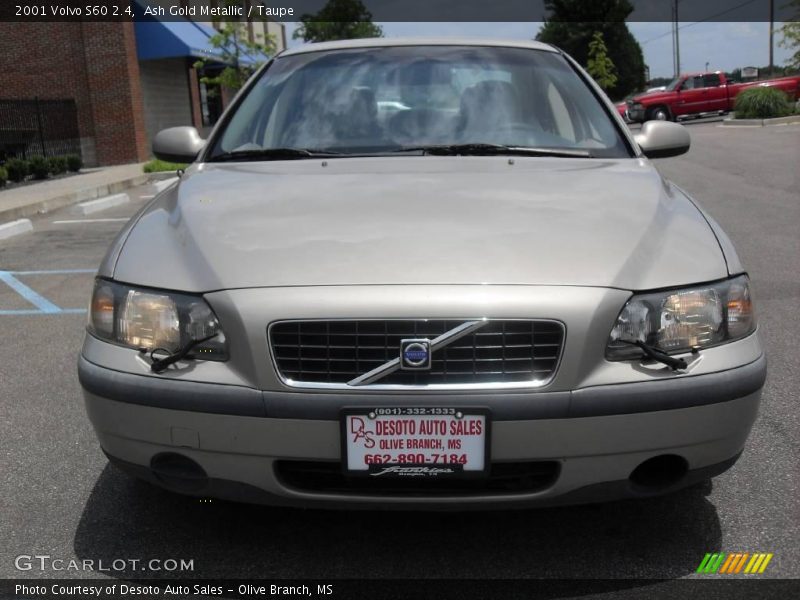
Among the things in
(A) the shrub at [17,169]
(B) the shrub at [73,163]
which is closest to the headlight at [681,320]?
(A) the shrub at [17,169]

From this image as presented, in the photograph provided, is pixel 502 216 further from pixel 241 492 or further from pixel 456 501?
pixel 241 492

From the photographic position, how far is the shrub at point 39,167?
53.7 feet

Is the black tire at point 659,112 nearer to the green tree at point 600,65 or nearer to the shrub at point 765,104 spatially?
the shrub at point 765,104

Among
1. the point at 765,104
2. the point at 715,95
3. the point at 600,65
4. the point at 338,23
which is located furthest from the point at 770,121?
the point at 338,23

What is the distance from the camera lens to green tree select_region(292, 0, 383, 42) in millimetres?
66625

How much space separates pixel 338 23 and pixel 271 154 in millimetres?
68461

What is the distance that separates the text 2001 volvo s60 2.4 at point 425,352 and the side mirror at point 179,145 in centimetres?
112

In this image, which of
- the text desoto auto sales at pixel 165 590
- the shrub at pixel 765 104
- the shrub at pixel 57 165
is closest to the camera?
the text desoto auto sales at pixel 165 590

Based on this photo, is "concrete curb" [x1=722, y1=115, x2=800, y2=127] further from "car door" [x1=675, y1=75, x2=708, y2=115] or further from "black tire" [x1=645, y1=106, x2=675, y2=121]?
"car door" [x1=675, y1=75, x2=708, y2=115]

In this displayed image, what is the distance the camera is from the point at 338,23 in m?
67.9

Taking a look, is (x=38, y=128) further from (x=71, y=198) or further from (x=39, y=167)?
(x=71, y=198)

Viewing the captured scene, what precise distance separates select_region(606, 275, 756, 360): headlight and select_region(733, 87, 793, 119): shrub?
27.1 meters

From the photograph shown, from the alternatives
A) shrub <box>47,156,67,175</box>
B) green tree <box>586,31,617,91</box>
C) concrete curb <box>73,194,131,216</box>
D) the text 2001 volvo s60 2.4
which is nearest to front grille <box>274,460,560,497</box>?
the text 2001 volvo s60 2.4

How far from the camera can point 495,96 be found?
3367mm
